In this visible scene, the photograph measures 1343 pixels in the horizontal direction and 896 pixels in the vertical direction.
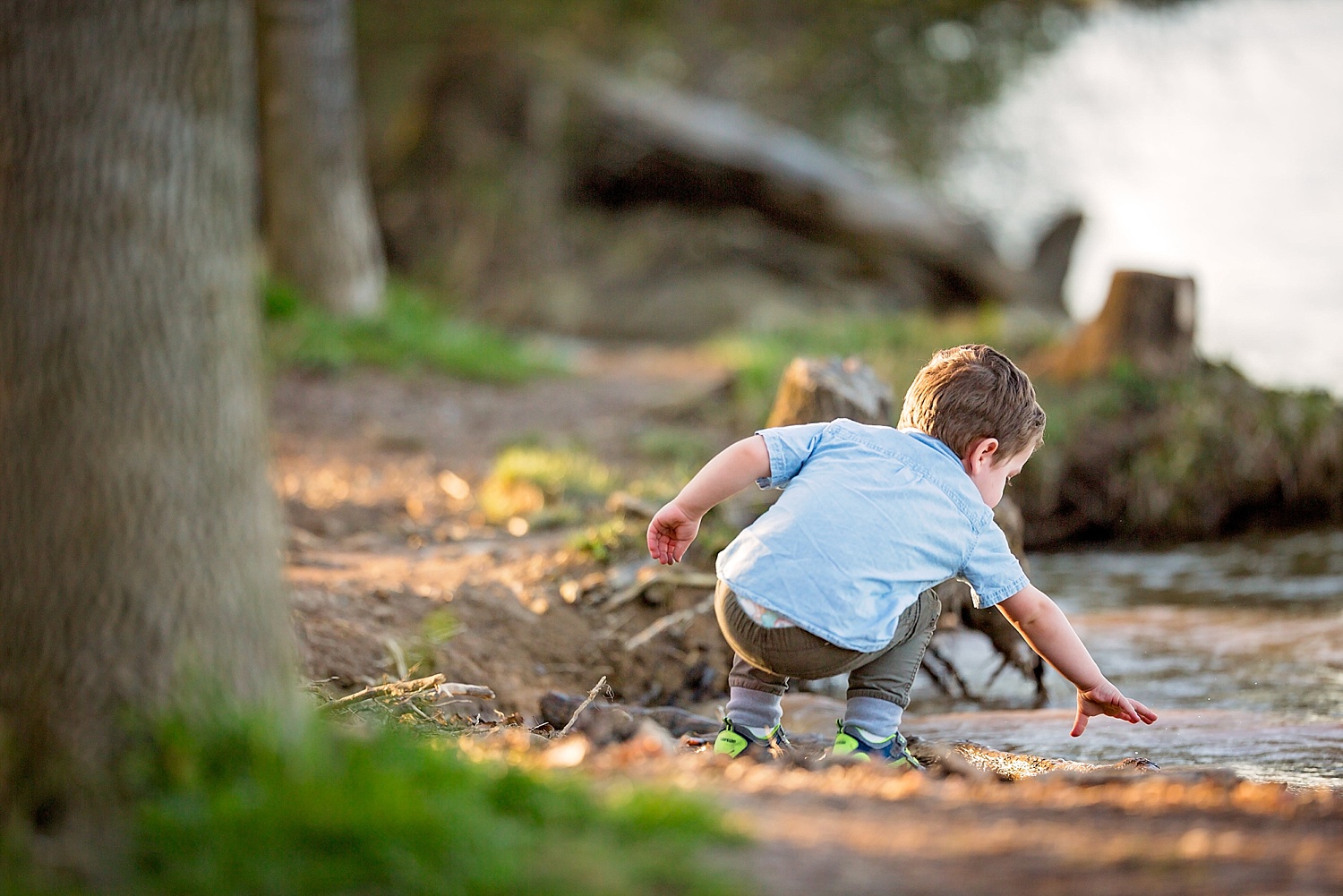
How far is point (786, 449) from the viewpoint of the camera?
10.3ft

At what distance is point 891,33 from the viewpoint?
16156mm

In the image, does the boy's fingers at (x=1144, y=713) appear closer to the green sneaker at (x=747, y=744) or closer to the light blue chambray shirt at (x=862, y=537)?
the light blue chambray shirt at (x=862, y=537)

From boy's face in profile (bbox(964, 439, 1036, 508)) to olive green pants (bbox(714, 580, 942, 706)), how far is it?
296 mm

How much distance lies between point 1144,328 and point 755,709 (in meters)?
5.71

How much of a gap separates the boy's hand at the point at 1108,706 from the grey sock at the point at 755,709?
74 cm

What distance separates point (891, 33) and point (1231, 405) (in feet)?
32.5

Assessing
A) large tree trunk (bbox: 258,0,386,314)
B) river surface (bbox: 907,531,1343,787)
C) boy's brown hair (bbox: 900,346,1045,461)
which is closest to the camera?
boy's brown hair (bbox: 900,346,1045,461)

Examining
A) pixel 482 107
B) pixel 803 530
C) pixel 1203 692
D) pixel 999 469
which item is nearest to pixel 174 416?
pixel 803 530

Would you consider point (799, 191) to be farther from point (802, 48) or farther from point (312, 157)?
point (312, 157)

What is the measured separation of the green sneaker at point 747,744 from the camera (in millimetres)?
3090

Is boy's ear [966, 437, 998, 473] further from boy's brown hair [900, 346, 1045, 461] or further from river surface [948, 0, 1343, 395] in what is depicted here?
river surface [948, 0, 1343, 395]

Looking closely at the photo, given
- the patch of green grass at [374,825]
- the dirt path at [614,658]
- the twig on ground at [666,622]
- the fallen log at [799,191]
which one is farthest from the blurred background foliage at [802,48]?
the patch of green grass at [374,825]

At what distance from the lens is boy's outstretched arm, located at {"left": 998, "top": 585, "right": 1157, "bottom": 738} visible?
3119 millimetres

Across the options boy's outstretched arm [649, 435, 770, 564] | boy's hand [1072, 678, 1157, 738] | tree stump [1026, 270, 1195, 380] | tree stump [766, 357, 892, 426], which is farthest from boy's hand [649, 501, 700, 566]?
tree stump [1026, 270, 1195, 380]
